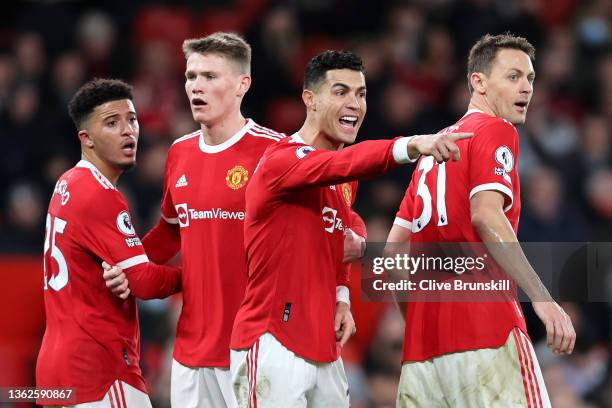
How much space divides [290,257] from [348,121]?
723 mm

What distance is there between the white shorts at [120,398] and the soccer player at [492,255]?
4.45ft

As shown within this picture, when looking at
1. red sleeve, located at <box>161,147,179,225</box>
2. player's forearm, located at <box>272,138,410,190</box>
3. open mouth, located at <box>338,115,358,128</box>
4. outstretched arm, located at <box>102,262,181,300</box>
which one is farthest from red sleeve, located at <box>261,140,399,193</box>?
red sleeve, located at <box>161,147,179,225</box>

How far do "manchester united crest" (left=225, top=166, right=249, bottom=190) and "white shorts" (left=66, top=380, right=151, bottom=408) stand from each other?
1.14 metres

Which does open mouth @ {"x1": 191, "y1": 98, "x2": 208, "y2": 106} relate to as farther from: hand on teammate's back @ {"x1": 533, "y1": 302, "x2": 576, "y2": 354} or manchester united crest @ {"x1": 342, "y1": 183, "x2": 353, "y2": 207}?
hand on teammate's back @ {"x1": 533, "y1": 302, "x2": 576, "y2": 354}

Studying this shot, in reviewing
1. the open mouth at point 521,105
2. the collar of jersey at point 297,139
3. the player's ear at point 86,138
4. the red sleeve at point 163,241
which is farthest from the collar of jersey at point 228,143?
the open mouth at point 521,105

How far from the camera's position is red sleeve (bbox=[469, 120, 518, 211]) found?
536 cm

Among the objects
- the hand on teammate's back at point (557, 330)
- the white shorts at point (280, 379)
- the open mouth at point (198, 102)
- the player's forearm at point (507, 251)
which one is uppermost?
the open mouth at point (198, 102)

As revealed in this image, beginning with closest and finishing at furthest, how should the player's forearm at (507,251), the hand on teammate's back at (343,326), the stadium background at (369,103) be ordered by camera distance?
the player's forearm at (507,251) < the hand on teammate's back at (343,326) < the stadium background at (369,103)

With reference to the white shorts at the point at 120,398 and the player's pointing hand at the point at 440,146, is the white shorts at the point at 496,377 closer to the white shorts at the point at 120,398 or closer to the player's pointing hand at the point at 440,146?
the player's pointing hand at the point at 440,146

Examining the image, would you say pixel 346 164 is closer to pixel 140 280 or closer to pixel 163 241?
pixel 140 280

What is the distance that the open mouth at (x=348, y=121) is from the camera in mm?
5629

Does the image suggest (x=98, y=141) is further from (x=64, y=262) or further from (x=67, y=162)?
(x=67, y=162)

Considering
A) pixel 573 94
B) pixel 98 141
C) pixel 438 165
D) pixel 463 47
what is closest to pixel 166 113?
pixel 463 47

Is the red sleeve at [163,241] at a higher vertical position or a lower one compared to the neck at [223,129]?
lower
